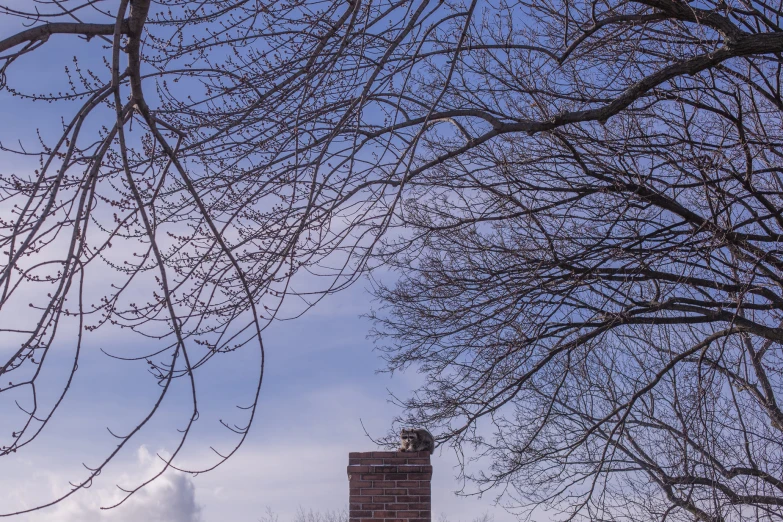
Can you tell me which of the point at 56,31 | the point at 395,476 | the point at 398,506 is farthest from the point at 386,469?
the point at 56,31

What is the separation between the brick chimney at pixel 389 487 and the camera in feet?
24.2

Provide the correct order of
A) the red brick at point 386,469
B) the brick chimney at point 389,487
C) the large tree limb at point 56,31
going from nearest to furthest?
the large tree limb at point 56,31
the brick chimney at point 389,487
the red brick at point 386,469

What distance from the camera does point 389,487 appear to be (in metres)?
7.47

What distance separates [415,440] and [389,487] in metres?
0.51

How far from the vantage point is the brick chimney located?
7.39 metres

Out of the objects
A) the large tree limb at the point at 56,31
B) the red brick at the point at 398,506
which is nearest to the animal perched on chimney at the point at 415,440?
the red brick at the point at 398,506

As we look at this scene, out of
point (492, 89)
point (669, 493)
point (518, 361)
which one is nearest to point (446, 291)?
point (518, 361)

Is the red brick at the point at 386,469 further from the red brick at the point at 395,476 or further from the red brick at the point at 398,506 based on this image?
the red brick at the point at 398,506

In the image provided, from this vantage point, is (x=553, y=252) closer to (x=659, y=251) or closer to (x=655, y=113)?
(x=659, y=251)

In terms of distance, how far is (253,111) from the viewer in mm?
4934

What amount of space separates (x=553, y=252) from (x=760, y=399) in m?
4.12

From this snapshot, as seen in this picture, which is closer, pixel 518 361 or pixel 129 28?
pixel 129 28

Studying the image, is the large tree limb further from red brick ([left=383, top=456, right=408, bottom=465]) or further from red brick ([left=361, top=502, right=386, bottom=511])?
red brick ([left=361, top=502, right=386, bottom=511])

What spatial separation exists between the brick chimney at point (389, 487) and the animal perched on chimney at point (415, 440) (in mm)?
99
